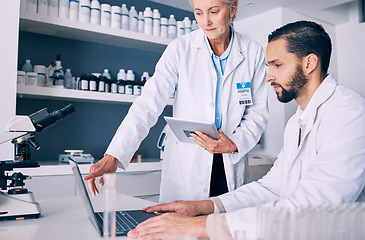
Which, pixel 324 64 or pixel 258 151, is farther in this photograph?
pixel 258 151

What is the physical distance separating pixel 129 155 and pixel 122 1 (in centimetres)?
235

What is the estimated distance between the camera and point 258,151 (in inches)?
158

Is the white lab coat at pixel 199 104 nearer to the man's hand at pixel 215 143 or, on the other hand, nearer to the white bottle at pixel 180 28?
the man's hand at pixel 215 143

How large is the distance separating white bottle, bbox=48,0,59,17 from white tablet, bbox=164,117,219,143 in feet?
5.50

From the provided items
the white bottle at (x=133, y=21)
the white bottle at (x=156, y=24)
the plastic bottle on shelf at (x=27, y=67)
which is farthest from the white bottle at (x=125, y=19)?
the plastic bottle on shelf at (x=27, y=67)

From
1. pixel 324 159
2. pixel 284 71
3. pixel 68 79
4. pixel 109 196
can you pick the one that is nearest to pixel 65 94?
pixel 68 79

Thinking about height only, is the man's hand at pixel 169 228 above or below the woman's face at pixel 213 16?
below

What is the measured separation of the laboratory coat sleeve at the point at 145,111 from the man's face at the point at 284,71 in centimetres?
57

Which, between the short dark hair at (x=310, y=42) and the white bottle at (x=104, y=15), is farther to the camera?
the white bottle at (x=104, y=15)

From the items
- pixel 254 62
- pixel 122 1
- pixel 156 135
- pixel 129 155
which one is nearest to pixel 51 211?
pixel 129 155

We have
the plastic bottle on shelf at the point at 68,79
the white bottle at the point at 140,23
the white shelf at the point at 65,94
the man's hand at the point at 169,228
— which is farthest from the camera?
the white bottle at the point at 140,23

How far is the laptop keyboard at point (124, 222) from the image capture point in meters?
0.92

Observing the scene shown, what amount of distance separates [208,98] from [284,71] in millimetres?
520

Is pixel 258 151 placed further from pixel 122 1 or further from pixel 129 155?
pixel 129 155
